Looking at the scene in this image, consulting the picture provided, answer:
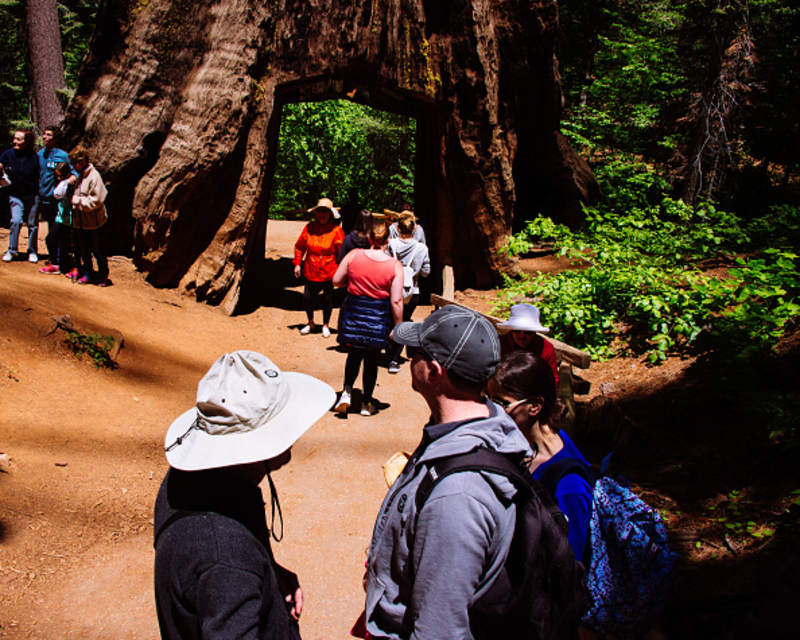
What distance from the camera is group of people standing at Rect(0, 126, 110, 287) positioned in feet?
25.0

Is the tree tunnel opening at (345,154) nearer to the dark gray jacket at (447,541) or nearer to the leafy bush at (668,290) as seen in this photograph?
the leafy bush at (668,290)

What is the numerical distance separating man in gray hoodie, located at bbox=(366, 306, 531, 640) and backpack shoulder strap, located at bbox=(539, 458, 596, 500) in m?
0.65

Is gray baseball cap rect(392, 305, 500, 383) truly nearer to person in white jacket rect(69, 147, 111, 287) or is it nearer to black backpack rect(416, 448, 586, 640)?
black backpack rect(416, 448, 586, 640)

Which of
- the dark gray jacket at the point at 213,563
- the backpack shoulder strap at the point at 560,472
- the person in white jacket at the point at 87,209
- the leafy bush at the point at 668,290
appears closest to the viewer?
the dark gray jacket at the point at 213,563

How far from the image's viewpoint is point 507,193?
12391mm

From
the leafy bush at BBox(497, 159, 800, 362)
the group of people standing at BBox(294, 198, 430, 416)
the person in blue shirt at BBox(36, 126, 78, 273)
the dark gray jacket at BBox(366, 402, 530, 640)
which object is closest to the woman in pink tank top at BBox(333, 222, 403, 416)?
the group of people standing at BBox(294, 198, 430, 416)

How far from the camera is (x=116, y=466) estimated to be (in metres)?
4.77

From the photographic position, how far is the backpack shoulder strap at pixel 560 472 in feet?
7.92

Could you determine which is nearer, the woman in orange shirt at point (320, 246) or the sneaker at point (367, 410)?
the sneaker at point (367, 410)

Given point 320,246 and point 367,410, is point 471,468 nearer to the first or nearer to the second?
point 367,410

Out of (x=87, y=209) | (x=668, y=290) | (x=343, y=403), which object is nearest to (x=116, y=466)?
(x=343, y=403)

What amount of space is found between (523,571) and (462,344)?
746 mm

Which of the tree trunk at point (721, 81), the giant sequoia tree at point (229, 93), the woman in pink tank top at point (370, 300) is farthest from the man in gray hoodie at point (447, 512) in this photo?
the tree trunk at point (721, 81)

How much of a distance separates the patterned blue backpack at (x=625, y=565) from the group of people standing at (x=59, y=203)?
777 cm
